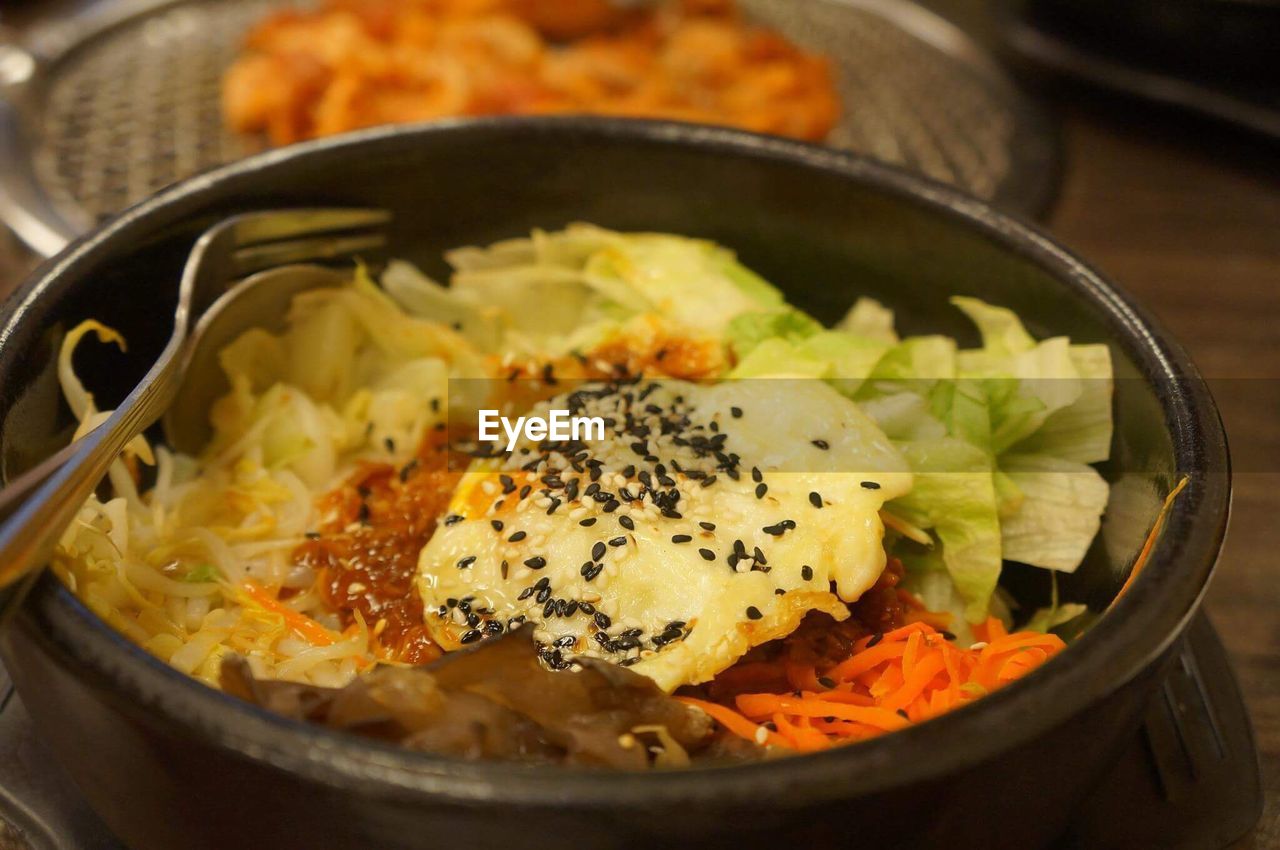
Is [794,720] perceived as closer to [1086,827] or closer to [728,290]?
[1086,827]

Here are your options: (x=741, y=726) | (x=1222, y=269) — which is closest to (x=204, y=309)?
(x=741, y=726)

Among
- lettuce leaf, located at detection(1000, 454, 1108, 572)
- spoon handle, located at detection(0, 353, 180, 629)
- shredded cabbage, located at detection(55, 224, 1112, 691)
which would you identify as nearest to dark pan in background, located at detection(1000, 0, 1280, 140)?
shredded cabbage, located at detection(55, 224, 1112, 691)

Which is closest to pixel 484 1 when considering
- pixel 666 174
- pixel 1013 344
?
pixel 666 174

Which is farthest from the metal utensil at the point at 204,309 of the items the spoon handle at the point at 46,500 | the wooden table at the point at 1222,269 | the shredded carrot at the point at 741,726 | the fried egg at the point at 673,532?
the wooden table at the point at 1222,269

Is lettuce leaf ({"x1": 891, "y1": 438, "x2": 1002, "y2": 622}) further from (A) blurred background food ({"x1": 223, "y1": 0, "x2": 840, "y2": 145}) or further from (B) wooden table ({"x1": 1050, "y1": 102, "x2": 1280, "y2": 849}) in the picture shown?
(A) blurred background food ({"x1": 223, "y1": 0, "x2": 840, "y2": 145})

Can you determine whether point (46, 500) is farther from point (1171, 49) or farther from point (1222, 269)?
point (1171, 49)

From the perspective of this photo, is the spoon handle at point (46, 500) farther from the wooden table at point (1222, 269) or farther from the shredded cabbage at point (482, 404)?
the wooden table at point (1222, 269)

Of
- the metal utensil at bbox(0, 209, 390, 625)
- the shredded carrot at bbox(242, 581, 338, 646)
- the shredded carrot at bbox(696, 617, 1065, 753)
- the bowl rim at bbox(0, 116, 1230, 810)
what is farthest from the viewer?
the shredded carrot at bbox(242, 581, 338, 646)
